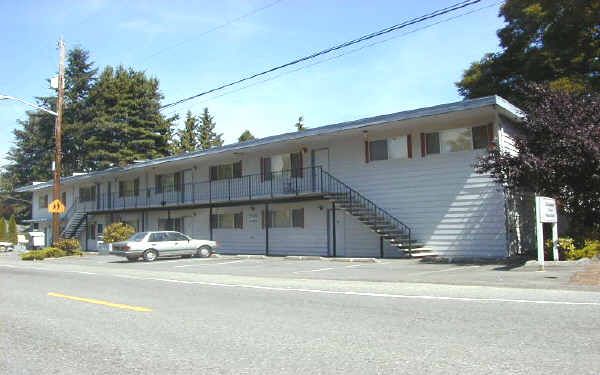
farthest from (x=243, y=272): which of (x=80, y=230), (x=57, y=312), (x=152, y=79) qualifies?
(x=152, y=79)

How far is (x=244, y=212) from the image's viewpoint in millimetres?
28969

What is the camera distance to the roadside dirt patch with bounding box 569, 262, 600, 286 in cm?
1113

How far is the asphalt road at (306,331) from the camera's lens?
521cm

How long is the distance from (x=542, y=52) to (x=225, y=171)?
18.9m

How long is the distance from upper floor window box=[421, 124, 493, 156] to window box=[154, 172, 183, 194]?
1684cm

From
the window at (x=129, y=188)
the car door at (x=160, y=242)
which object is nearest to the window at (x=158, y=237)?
the car door at (x=160, y=242)

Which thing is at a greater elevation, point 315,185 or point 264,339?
point 315,185

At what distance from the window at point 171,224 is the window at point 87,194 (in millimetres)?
9334

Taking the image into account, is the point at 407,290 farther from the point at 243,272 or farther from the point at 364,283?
the point at 243,272

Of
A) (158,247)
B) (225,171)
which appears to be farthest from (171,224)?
(158,247)

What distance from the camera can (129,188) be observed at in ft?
125

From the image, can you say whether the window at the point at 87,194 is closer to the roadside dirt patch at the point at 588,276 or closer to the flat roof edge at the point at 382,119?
the flat roof edge at the point at 382,119

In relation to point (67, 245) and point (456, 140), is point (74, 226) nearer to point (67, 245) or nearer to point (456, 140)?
point (67, 245)

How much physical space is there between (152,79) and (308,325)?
6216 cm
